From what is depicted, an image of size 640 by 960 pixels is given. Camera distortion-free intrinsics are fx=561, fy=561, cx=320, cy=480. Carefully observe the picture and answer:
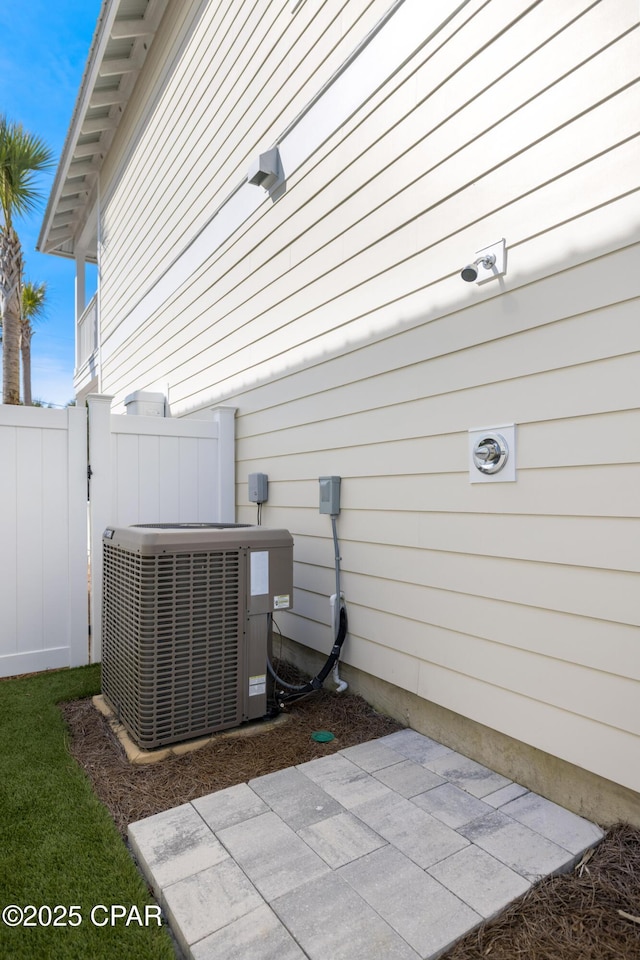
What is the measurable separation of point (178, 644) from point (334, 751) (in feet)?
2.89

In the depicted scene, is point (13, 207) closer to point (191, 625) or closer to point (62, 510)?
point (62, 510)

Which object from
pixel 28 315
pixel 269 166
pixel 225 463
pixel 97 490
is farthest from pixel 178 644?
pixel 28 315

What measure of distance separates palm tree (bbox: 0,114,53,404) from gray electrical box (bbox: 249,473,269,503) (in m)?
8.93

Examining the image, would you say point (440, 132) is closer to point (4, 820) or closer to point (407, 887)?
point (407, 887)

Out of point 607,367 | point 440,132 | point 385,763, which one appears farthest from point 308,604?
point 440,132

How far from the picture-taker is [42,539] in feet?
12.5

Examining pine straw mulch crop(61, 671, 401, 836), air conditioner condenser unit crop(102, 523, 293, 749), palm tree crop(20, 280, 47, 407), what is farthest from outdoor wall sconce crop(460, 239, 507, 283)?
palm tree crop(20, 280, 47, 407)

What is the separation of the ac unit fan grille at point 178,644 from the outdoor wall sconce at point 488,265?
167 centimetres

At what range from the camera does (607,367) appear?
195 cm

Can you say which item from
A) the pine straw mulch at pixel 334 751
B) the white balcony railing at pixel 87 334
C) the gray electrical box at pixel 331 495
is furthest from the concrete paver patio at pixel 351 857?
the white balcony railing at pixel 87 334

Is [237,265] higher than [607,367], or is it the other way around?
[237,265]

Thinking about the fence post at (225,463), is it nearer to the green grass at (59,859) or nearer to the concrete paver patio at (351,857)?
the green grass at (59,859)

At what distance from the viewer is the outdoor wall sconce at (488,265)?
231 centimetres

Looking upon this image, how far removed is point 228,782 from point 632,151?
278 centimetres
